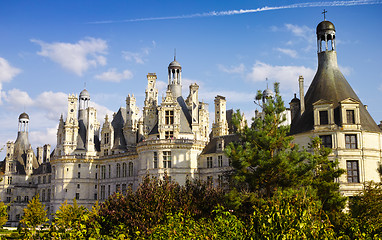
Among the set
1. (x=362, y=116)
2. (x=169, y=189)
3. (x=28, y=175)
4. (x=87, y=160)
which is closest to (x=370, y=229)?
(x=169, y=189)

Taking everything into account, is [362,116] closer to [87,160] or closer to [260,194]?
[260,194]

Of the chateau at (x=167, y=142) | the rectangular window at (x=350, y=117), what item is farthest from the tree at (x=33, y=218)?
the rectangular window at (x=350, y=117)

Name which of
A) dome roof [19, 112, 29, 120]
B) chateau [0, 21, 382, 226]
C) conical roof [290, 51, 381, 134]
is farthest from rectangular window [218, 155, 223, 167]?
dome roof [19, 112, 29, 120]

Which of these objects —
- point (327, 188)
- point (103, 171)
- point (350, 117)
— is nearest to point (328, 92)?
point (350, 117)

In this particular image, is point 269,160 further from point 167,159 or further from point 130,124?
point 130,124

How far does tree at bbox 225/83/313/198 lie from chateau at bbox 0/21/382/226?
350 centimetres

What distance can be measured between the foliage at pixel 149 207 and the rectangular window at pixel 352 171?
1570cm

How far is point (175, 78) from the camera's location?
215 ft

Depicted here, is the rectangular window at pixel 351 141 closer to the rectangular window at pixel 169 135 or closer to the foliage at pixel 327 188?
the foliage at pixel 327 188

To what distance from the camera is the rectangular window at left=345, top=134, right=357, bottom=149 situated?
131ft

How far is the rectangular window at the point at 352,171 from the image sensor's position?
129 feet

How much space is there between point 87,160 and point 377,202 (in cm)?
5054

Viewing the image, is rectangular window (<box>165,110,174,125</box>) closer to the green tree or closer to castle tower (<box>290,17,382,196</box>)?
castle tower (<box>290,17,382,196</box>)

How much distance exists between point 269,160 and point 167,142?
86.3 feet
